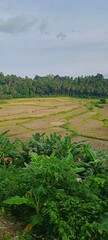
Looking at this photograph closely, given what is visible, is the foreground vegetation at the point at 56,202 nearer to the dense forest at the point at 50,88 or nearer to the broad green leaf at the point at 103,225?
the broad green leaf at the point at 103,225

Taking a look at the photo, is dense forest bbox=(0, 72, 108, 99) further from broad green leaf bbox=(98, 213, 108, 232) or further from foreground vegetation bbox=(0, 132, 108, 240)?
broad green leaf bbox=(98, 213, 108, 232)

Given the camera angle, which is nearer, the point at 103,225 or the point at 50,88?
the point at 103,225

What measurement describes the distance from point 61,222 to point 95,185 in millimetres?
1089

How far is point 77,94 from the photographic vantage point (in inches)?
3290

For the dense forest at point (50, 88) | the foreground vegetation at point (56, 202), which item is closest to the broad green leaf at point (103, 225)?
the foreground vegetation at point (56, 202)

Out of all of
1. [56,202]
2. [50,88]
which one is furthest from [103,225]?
[50,88]

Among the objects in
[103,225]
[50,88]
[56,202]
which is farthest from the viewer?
[50,88]

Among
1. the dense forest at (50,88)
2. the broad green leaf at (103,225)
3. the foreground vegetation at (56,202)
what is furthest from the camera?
the dense forest at (50,88)

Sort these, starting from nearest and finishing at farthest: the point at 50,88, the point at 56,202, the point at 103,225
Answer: the point at 103,225, the point at 56,202, the point at 50,88

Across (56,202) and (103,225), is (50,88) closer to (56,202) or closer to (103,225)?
(56,202)

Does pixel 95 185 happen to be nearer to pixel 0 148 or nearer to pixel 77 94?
pixel 0 148

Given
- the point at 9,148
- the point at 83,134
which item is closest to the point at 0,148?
the point at 9,148

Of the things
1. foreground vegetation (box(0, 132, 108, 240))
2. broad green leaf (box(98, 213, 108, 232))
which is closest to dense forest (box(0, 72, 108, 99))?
foreground vegetation (box(0, 132, 108, 240))

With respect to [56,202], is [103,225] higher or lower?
lower
